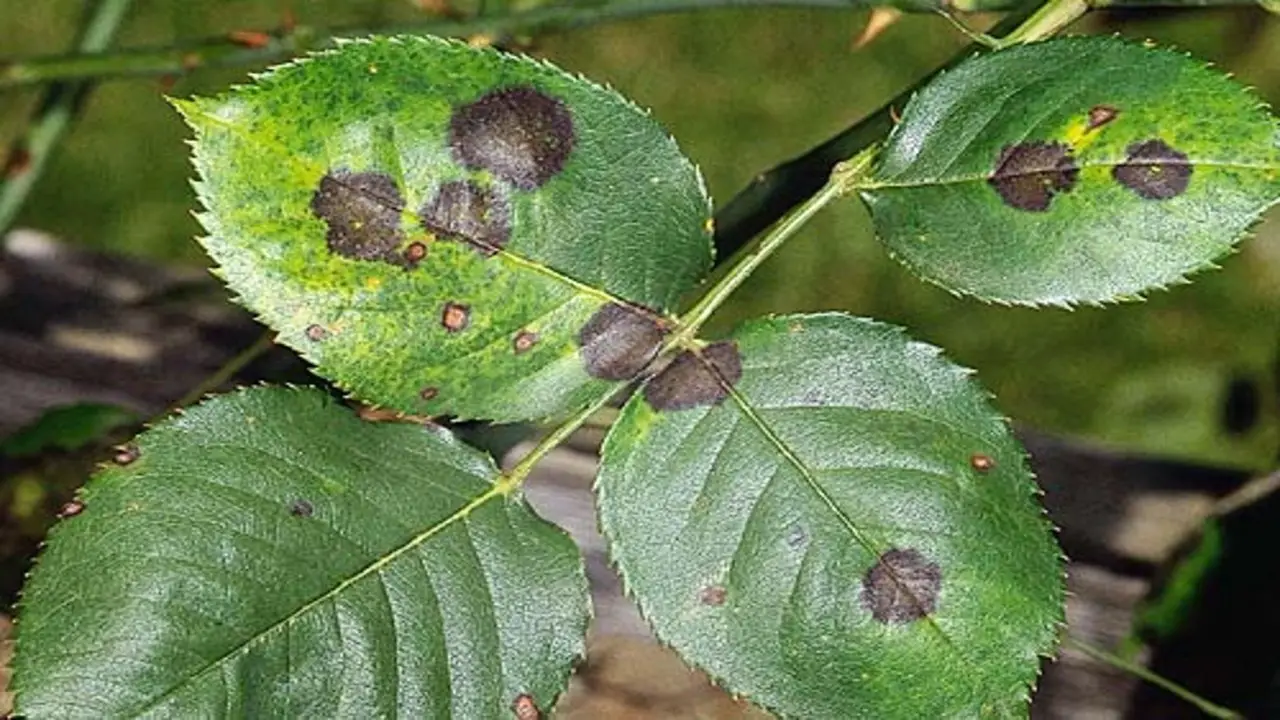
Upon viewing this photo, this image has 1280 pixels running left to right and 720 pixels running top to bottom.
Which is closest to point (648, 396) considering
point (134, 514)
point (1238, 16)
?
point (134, 514)

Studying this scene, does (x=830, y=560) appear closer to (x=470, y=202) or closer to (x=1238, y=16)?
(x=470, y=202)

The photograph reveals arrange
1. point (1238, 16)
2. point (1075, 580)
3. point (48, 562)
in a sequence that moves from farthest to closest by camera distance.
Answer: point (1238, 16)
point (1075, 580)
point (48, 562)

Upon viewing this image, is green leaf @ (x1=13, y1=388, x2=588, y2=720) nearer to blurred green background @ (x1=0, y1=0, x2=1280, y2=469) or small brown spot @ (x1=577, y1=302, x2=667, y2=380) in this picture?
small brown spot @ (x1=577, y1=302, x2=667, y2=380)

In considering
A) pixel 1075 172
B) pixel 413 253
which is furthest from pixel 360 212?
pixel 1075 172

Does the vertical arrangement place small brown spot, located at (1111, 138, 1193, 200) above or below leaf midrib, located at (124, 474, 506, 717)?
above

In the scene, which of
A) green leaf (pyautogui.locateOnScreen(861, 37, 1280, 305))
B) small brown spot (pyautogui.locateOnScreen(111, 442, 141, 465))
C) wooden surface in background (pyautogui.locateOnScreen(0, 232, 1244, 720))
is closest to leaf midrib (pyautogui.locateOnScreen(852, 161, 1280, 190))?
green leaf (pyautogui.locateOnScreen(861, 37, 1280, 305))

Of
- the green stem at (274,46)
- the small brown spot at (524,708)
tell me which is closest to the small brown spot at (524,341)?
the small brown spot at (524,708)
